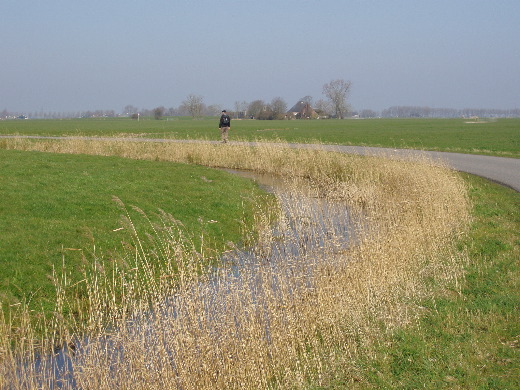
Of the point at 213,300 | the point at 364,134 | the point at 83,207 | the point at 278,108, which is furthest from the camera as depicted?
the point at 278,108

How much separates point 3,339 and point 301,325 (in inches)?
132

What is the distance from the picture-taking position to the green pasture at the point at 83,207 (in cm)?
917

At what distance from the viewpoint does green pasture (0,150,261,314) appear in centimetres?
917

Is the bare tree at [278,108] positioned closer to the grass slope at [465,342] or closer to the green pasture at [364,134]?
the green pasture at [364,134]

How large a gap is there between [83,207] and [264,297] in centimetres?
727

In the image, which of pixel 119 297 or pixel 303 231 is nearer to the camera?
pixel 119 297

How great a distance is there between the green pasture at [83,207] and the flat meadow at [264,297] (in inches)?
2.3

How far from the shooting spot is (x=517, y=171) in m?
21.3

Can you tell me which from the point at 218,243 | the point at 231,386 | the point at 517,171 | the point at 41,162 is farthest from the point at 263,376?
the point at 517,171

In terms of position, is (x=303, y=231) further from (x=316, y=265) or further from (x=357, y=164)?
(x=357, y=164)

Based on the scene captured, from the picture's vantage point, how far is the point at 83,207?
42.9 feet

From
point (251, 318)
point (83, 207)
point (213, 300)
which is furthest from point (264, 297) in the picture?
point (83, 207)

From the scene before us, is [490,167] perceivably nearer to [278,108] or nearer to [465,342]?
[465,342]

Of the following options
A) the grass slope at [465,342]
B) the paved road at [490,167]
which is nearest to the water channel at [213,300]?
the grass slope at [465,342]
